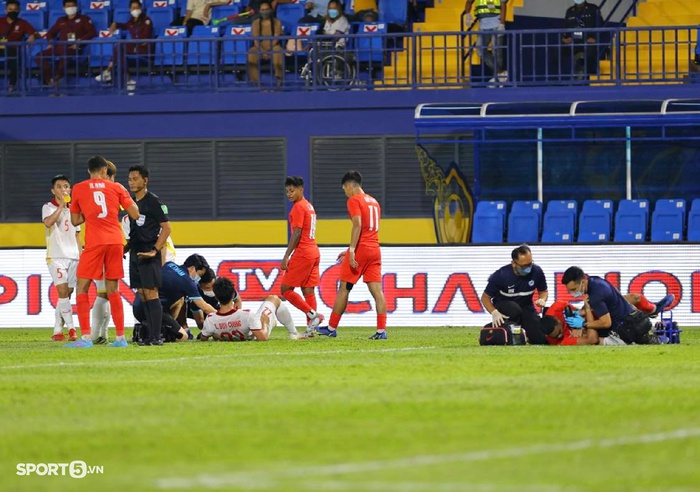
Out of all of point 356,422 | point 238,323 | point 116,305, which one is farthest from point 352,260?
point 356,422

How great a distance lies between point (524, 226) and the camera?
25.4 m

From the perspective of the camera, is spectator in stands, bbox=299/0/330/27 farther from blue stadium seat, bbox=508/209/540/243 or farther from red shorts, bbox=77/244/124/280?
red shorts, bbox=77/244/124/280

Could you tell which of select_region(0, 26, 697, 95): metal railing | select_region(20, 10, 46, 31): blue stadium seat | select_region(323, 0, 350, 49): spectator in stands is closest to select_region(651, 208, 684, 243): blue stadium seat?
select_region(0, 26, 697, 95): metal railing

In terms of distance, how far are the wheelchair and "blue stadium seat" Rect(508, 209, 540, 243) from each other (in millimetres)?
4163

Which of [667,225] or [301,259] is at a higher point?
[667,225]

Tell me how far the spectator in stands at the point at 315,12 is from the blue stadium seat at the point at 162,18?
9.21 feet

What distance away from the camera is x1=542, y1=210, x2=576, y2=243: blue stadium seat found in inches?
988

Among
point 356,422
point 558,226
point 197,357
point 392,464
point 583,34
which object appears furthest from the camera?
point 583,34

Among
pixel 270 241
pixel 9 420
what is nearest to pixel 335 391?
pixel 9 420

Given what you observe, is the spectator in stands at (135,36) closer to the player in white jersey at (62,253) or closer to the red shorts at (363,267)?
the player in white jersey at (62,253)

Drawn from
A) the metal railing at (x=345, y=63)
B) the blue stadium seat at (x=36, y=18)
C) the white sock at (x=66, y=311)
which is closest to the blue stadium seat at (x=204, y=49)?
the metal railing at (x=345, y=63)

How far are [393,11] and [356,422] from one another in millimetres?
21022

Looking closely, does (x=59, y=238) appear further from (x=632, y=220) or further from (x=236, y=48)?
(x=632, y=220)

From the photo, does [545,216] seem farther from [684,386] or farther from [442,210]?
[684,386]
